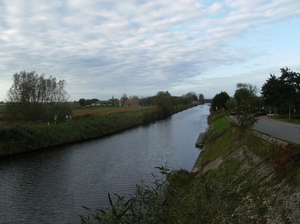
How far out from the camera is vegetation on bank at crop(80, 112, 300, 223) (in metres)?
5.02

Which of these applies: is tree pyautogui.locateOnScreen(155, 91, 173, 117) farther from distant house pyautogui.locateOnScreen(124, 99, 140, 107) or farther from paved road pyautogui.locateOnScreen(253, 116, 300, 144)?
distant house pyautogui.locateOnScreen(124, 99, 140, 107)

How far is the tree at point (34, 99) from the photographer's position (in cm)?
4002

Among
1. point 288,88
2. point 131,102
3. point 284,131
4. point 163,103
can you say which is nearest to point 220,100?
point 163,103

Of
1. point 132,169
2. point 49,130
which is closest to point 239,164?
point 132,169

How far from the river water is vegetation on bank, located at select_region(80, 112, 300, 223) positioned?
523 cm

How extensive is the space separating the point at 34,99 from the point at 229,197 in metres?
41.4

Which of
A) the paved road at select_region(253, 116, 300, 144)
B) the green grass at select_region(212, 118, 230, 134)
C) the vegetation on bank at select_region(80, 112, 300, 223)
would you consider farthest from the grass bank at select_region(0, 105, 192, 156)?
the paved road at select_region(253, 116, 300, 144)

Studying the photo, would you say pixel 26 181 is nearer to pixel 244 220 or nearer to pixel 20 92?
pixel 244 220

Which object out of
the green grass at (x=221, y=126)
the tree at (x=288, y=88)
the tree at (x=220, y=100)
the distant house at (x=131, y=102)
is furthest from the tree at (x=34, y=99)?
the distant house at (x=131, y=102)

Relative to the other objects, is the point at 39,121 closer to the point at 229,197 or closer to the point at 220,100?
the point at 229,197

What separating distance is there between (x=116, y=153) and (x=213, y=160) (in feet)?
38.2

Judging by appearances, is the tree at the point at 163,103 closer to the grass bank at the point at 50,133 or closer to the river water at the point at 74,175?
the grass bank at the point at 50,133

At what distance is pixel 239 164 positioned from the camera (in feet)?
45.5

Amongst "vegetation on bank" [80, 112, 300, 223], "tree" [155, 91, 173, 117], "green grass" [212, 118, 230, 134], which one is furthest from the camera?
"tree" [155, 91, 173, 117]
